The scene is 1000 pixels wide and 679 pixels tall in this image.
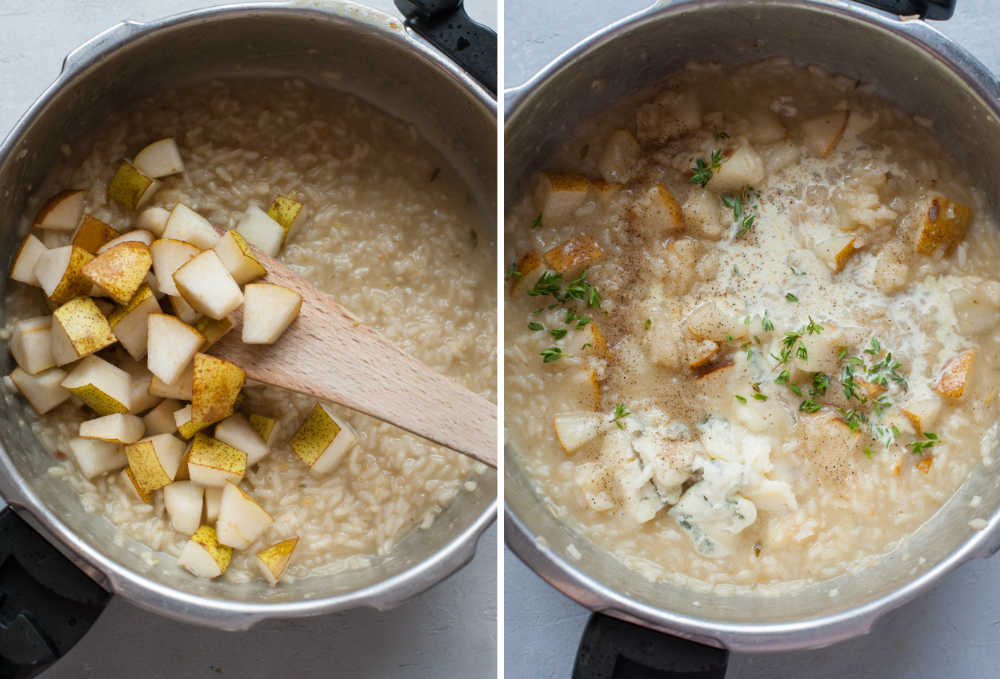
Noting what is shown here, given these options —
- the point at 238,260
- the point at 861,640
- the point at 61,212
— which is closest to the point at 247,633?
the point at 238,260

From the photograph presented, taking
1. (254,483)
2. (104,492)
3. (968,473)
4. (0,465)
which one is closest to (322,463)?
(254,483)

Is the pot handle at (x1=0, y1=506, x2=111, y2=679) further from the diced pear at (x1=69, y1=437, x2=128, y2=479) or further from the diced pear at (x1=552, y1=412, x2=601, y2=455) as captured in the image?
the diced pear at (x1=552, y1=412, x2=601, y2=455)

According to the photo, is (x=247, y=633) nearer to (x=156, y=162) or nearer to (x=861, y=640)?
(x=156, y=162)

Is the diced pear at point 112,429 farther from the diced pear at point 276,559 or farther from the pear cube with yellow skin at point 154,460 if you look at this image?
the diced pear at point 276,559

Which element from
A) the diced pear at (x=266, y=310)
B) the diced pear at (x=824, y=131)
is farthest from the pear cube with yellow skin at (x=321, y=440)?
the diced pear at (x=824, y=131)

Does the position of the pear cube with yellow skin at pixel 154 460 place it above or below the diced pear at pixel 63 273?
below
